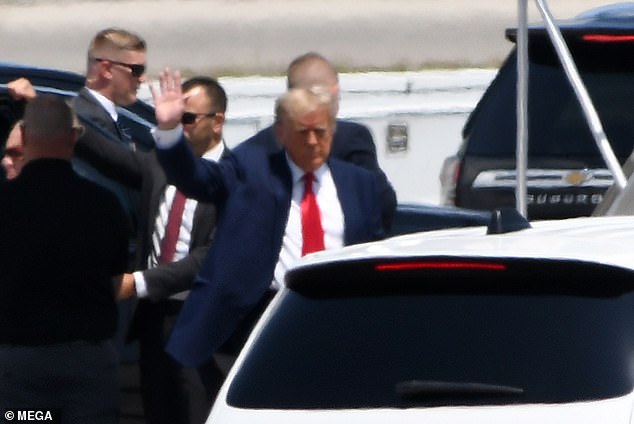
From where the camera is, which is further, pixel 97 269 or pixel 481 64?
pixel 481 64

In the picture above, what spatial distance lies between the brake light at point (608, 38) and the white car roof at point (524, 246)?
13.1 feet

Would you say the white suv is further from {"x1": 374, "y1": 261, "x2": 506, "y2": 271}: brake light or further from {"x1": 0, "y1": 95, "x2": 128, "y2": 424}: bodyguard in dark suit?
{"x1": 0, "y1": 95, "x2": 128, "y2": 424}: bodyguard in dark suit

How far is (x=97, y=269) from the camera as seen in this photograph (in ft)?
20.5

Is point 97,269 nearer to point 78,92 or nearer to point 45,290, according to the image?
point 45,290

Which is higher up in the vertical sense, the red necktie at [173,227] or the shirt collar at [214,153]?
the shirt collar at [214,153]

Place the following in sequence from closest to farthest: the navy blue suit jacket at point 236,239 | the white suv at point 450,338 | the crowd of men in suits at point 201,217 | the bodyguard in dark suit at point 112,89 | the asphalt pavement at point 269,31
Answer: the white suv at point 450,338
the crowd of men in suits at point 201,217
the navy blue suit jacket at point 236,239
the bodyguard in dark suit at point 112,89
the asphalt pavement at point 269,31

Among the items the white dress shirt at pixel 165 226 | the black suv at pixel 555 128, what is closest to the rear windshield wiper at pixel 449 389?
the white dress shirt at pixel 165 226


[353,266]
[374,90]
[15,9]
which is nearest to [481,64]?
[15,9]

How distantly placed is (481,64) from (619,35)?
527 inches

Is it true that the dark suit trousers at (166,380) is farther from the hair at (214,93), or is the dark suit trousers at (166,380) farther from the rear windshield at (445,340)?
the rear windshield at (445,340)

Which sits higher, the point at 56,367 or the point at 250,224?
the point at 250,224

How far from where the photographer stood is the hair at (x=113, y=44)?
8.03 m

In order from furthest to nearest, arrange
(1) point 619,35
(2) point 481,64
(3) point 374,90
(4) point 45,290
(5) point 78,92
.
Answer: (2) point 481,64
(3) point 374,90
(1) point 619,35
(5) point 78,92
(4) point 45,290

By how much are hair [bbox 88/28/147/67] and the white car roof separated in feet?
9.68
